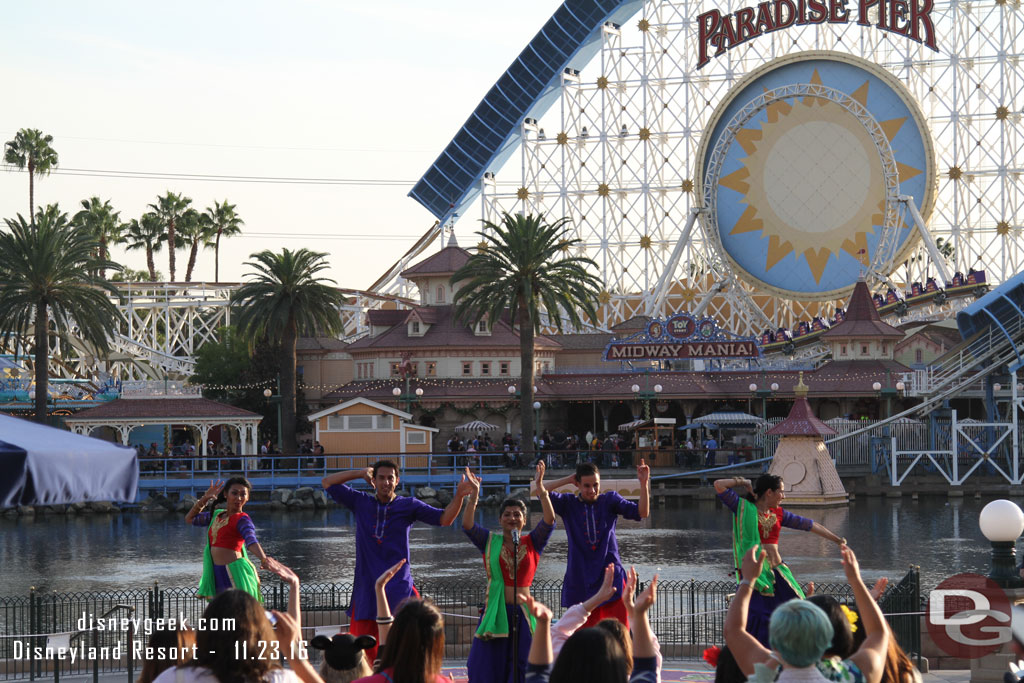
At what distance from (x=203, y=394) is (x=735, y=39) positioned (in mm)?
33081

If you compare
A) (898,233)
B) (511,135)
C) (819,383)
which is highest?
(511,135)

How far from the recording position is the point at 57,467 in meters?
13.1

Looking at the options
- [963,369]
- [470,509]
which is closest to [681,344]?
[963,369]

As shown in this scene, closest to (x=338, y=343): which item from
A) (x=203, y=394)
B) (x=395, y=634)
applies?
(x=203, y=394)

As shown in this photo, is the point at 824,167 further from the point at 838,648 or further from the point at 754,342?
the point at 838,648

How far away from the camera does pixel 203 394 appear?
2918 inches

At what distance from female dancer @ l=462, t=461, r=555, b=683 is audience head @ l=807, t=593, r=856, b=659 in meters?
4.02

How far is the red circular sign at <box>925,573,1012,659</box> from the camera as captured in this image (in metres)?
16.4

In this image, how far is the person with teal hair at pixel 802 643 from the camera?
281 inches

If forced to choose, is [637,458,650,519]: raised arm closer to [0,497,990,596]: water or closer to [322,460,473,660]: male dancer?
[322,460,473,660]: male dancer

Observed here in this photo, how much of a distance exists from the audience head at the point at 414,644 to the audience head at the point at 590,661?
0.74 metres

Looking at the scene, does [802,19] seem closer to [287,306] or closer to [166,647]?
[287,306]

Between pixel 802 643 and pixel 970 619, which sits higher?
pixel 802 643

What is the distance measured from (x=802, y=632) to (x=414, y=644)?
77.7 inches
